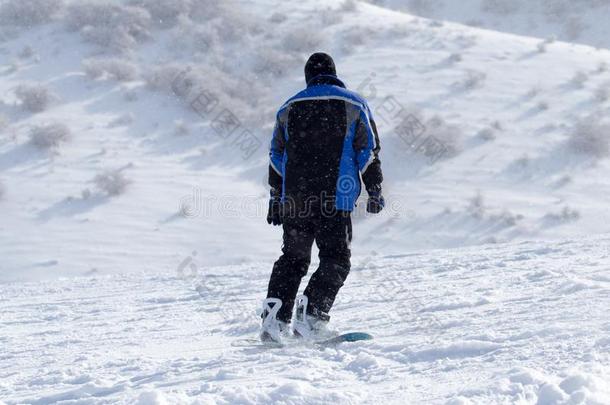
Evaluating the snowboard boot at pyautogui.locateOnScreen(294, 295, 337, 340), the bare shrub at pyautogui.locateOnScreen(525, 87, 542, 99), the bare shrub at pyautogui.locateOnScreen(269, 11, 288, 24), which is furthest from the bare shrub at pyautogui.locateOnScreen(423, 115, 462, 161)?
the snowboard boot at pyautogui.locateOnScreen(294, 295, 337, 340)

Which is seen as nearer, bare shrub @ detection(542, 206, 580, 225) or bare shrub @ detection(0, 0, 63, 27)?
bare shrub @ detection(542, 206, 580, 225)

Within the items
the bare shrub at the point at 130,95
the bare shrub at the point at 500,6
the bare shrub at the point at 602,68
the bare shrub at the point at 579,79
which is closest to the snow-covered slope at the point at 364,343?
the bare shrub at the point at 130,95

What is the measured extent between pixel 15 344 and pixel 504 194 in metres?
12.1

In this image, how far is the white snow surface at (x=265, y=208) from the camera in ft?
11.3

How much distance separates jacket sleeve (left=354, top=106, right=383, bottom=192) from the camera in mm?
3996

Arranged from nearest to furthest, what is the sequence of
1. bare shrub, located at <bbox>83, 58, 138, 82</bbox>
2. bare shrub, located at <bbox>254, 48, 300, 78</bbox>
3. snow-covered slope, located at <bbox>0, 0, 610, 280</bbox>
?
snow-covered slope, located at <bbox>0, 0, 610, 280</bbox> → bare shrub, located at <bbox>83, 58, 138, 82</bbox> → bare shrub, located at <bbox>254, 48, 300, 78</bbox>

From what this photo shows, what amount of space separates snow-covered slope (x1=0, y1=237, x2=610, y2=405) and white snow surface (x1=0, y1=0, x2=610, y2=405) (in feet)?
0.07

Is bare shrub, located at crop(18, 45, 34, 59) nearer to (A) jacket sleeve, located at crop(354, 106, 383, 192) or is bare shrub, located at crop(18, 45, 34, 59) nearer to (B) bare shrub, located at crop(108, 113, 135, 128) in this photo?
(B) bare shrub, located at crop(108, 113, 135, 128)

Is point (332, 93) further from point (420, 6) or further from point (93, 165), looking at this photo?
point (420, 6)

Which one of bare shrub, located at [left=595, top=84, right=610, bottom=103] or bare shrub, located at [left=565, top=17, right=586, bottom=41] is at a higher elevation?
bare shrub, located at [left=565, top=17, right=586, bottom=41]

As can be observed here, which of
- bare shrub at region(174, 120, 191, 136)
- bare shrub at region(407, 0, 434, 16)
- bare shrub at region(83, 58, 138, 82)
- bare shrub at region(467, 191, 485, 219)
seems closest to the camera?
bare shrub at region(467, 191, 485, 219)

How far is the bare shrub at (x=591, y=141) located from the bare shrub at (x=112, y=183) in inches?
410

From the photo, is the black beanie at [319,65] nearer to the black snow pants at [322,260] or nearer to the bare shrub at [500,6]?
the black snow pants at [322,260]

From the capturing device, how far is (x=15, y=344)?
510 centimetres
